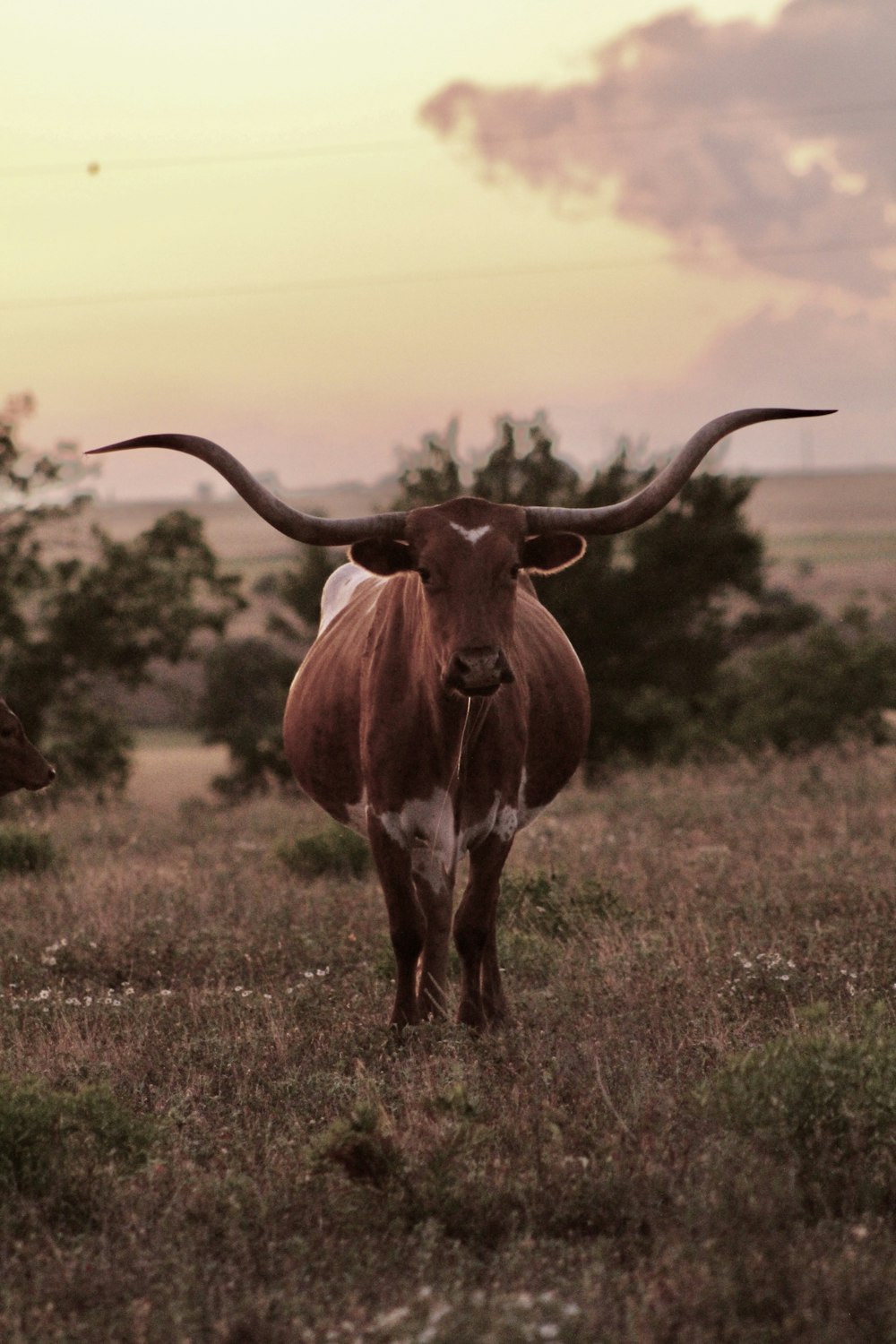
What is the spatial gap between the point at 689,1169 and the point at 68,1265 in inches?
65.5

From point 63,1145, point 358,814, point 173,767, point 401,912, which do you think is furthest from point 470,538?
point 173,767

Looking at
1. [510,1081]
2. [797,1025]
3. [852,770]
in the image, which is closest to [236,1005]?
[510,1081]

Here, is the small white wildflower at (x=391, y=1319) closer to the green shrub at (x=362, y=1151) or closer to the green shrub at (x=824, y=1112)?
the green shrub at (x=362, y=1151)

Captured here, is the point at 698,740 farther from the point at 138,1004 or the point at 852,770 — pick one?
the point at 138,1004

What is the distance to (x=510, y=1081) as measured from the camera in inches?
228

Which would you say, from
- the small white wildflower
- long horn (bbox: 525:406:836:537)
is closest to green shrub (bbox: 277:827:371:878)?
long horn (bbox: 525:406:836:537)

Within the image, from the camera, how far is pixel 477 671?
587 cm

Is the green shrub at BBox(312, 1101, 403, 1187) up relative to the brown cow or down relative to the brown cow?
down

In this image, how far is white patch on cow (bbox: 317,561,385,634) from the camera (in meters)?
9.15

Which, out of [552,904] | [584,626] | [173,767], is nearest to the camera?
[552,904]

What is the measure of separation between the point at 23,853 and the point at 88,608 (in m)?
13.7

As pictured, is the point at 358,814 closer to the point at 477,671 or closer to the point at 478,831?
the point at 478,831

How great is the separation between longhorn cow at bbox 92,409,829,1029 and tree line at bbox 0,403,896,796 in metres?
12.9

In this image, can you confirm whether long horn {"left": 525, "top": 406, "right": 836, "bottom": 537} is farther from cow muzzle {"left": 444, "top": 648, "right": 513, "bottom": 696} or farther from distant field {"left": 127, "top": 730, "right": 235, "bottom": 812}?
distant field {"left": 127, "top": 730, "right": 235, "bottom": 812}
